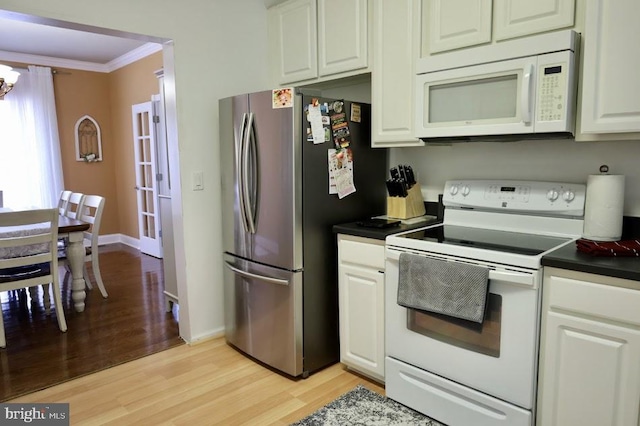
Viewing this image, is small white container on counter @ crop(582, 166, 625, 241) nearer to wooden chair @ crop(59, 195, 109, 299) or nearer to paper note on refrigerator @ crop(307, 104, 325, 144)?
paper note on refrigerator @ crop(307, 104, 325, 144)

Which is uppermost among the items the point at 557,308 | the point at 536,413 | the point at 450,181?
the point at 450,181

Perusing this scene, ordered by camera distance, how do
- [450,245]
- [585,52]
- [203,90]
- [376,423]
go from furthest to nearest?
[203,90] < [376,423] < [450,245] < [585,52]

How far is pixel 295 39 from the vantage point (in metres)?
2.92

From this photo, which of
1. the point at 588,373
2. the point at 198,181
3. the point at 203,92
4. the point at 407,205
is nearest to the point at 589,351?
the point at 588,373

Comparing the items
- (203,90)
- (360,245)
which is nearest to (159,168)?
(203,90)

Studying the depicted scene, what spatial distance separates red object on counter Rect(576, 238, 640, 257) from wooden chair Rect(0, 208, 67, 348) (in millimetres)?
3326

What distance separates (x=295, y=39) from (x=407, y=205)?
1375mm

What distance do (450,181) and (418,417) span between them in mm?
1279

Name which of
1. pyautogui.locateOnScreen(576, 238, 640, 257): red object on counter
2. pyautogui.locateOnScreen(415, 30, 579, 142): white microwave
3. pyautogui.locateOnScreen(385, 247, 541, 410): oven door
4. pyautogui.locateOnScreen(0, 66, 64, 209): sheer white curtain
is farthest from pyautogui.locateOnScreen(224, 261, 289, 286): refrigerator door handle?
pyautogui.locateOnScreen(0, 66, 64, 209): sheer white curtain

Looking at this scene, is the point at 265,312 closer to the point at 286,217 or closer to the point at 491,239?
the point at 286,217

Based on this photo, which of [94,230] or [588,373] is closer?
[588,373]

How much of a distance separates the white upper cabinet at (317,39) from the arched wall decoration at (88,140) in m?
4.22

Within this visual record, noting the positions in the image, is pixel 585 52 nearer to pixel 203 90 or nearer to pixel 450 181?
pixel 450 181

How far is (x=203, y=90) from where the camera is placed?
9.48 ft
